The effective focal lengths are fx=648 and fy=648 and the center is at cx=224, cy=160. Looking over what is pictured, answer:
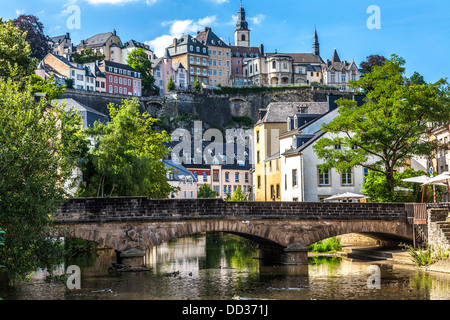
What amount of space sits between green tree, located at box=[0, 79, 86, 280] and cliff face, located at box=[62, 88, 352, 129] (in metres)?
96.1

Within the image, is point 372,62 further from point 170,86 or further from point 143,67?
point 143,67

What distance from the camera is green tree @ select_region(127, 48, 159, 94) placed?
13812 centimetres

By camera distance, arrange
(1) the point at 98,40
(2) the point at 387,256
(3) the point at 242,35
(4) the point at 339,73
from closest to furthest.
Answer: (2) the point at 387,256
(1) the point at 98,40
(4) the point at 339,73
(3) the point at 242,35

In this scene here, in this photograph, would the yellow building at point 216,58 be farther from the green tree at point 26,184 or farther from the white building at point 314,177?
the green tree at point 26,184

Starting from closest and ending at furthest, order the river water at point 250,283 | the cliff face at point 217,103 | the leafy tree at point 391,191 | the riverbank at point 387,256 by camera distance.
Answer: the river water at point 250,283
the riverbank at point 387,256
the leafy tree at point 391,191
the cliff face at point 217,103

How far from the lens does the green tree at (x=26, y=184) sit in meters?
19.6

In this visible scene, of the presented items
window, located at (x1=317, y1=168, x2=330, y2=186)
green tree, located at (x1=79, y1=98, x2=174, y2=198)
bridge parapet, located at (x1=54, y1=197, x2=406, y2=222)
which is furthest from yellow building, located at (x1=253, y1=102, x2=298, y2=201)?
bridge parapet, located at (x1=54, y1=197, x2=406, y2=222)

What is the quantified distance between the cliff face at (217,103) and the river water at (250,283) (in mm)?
87280

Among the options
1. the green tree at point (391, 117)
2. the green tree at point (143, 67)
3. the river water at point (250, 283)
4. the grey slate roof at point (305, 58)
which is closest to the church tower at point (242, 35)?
the grey slate roof at point (305, 58)

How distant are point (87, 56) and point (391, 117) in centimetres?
10674

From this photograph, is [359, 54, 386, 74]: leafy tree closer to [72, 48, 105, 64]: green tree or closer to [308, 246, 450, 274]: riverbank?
[72, 48, 105, 64]: green tree

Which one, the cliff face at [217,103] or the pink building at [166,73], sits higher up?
the pink building at [166,73]

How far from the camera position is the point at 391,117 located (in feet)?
123

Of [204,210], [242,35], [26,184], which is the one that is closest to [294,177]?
[204,210]
